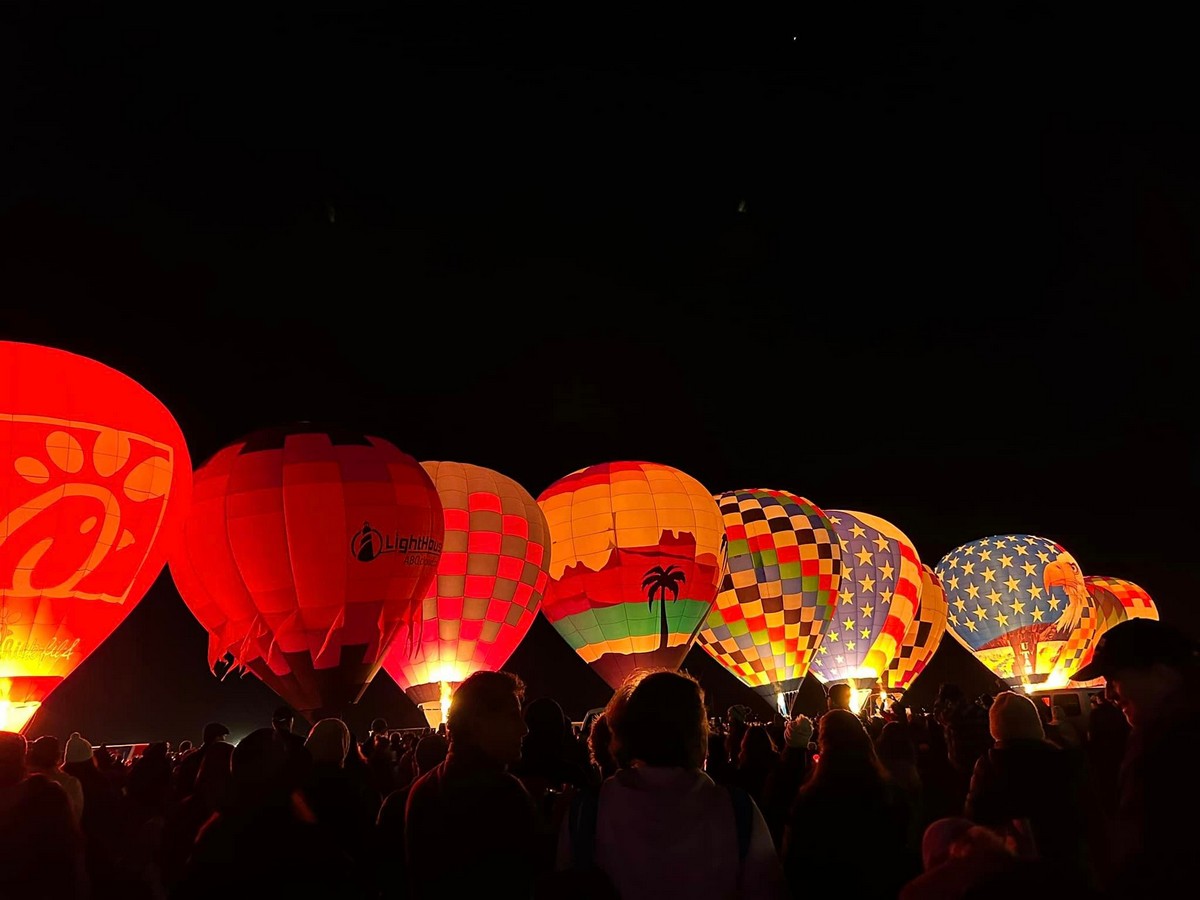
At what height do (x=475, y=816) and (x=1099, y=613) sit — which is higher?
(x=475, y=816)

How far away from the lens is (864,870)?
246 cm

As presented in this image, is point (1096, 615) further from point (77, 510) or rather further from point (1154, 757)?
point (1154, 757)

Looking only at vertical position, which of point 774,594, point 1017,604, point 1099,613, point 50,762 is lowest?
point 1099,613

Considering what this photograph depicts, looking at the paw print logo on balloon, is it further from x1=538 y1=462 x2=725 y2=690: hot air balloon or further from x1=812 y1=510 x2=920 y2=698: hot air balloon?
x1=812 y1=510 x2=920 y2=698: hot air balloon

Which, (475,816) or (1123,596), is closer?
(475,816)

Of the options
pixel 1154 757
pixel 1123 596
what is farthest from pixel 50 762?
pixel 1123 596

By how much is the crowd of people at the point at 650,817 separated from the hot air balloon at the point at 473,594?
9237 mm

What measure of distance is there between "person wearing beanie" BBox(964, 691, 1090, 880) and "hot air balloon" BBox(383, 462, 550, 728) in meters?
10.3

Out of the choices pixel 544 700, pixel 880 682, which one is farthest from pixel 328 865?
pixel 880 682

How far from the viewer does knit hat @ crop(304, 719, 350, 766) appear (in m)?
3.37

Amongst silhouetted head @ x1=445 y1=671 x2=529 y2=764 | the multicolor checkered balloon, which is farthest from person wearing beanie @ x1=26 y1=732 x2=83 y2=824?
the multicolor checkered balloon

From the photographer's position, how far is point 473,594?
1291 cm

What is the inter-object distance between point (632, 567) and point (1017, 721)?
10.7 m

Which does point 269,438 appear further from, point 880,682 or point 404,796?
point 880,682
